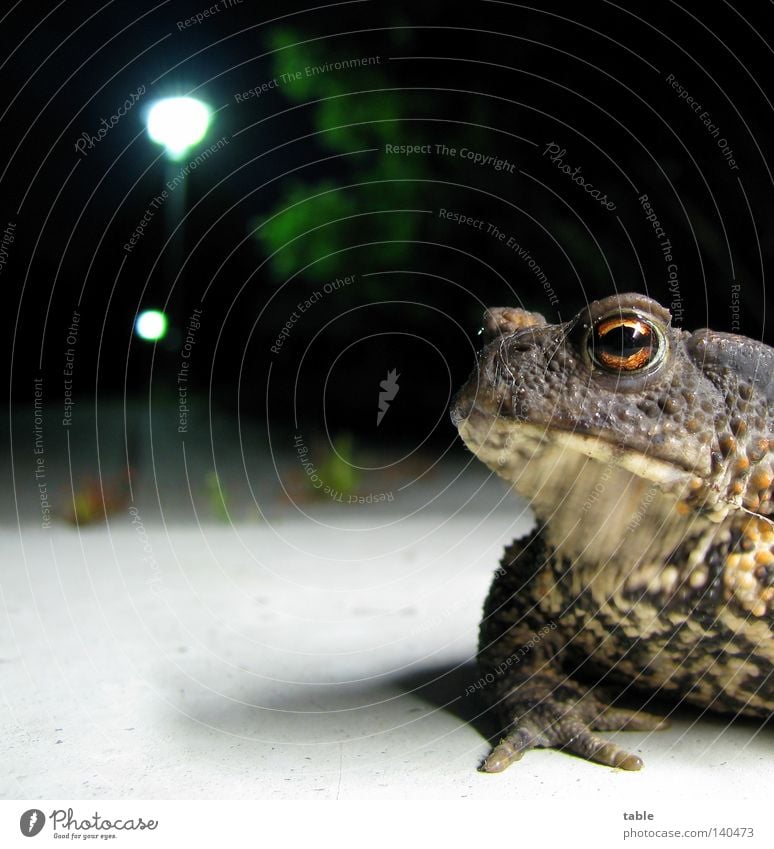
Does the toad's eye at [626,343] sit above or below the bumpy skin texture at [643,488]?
above

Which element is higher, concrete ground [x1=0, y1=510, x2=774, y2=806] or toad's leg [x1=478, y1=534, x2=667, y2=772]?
toad's leg [x1=478, y1=534, x2=667, y2=772]

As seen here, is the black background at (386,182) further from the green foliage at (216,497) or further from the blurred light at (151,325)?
the green foliage at (216,497)

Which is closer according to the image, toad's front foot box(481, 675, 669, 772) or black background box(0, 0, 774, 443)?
toad's front foot box(481, 675, 669, 772)

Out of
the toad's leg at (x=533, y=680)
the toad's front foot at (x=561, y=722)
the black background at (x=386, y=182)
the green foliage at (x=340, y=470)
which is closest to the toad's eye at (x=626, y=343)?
the toad's leg at (x=533, y=680)

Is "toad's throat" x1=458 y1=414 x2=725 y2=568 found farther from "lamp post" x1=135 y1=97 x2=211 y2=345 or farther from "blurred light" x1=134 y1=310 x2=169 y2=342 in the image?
"blurred light" x1=134 y1=310 x2=169 y2=342

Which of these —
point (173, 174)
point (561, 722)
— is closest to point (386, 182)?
point (173, 174)

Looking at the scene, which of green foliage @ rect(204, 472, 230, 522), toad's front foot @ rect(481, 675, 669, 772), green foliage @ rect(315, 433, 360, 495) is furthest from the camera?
green foliage @ rect(315, 433, 360, 495)

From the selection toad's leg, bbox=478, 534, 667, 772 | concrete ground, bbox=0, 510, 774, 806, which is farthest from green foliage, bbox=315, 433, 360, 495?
toad's leg, bbox=478, 534, 667, 772

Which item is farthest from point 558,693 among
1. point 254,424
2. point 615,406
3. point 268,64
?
point 254,424
